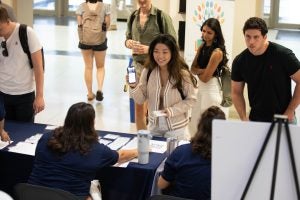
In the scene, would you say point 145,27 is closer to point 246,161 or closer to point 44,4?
point 246,161

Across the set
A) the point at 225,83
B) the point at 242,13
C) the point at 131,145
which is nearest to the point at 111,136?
the point at 131,145

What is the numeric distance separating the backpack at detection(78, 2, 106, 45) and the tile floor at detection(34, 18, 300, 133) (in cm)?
81

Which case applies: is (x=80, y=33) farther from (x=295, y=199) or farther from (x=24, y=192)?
(x=295, y=199)

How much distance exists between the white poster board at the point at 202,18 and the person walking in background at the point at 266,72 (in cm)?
210

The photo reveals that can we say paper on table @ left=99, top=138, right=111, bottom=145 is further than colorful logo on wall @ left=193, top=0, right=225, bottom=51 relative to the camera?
No

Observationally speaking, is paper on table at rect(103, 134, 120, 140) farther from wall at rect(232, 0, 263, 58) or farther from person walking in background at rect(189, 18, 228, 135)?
wall at rect(232, 0, 263, 58)

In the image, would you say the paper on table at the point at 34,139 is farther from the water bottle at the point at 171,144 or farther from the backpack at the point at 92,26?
the backpack at the point at 92,26

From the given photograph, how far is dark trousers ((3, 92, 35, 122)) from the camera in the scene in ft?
13.8

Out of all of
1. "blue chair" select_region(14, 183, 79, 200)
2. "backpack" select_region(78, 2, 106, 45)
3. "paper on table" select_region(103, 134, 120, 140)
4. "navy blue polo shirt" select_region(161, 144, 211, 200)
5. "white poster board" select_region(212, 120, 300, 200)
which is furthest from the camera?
"backpack" select_region(78, 2, 106, 45)

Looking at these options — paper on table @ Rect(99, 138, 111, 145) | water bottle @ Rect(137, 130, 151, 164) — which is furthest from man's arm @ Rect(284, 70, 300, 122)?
paper on table @ Rect(99, 138, 111, 145)

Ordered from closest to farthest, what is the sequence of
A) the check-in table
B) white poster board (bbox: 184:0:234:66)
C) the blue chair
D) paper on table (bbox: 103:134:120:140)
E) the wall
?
the blue chair < the check-in table < paper on table (bbox: 103:134:120:140) < white poster board (bbox: 184:0:234:66) < the wall

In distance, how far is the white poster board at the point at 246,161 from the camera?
1790 millimetres

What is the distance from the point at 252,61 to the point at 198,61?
119 centimetres

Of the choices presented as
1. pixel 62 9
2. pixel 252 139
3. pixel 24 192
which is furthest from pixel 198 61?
pixel 62 9
